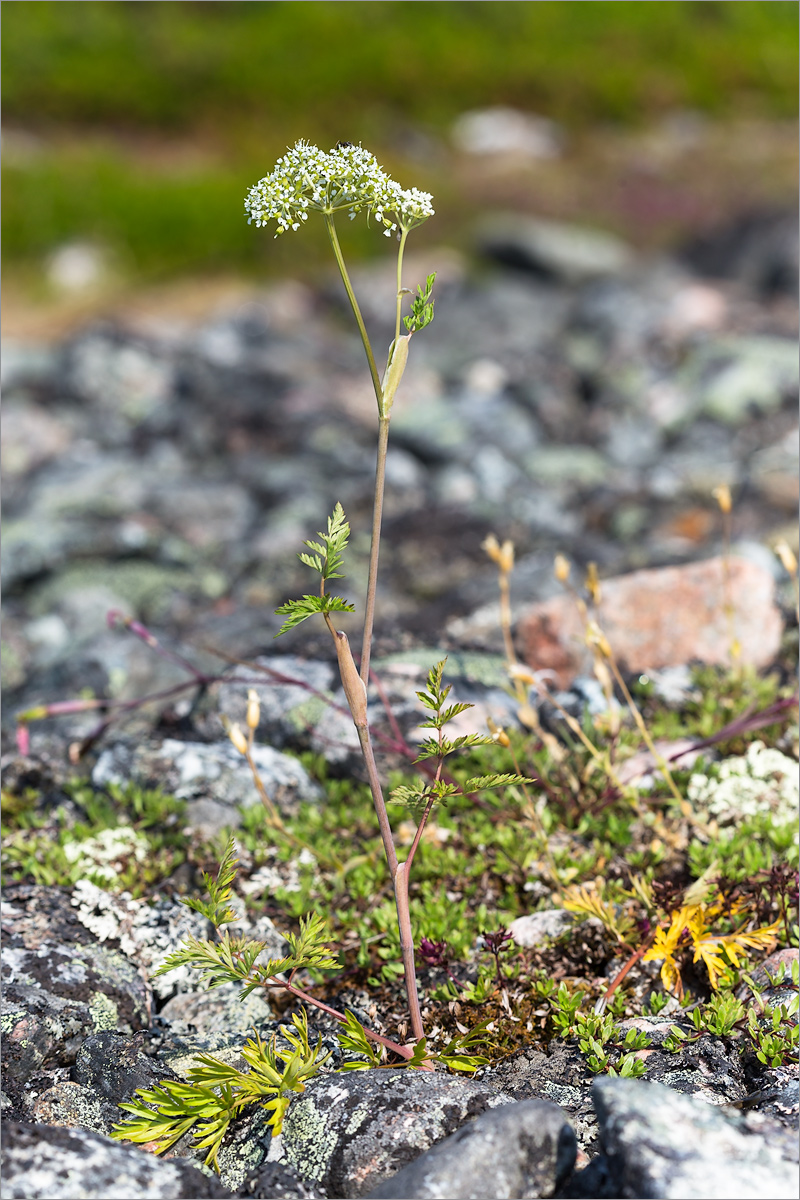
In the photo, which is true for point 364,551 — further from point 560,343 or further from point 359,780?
point 560,343

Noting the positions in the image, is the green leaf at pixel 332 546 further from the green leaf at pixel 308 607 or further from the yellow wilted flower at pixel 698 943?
the yellow wilted flower at pixel 698 943

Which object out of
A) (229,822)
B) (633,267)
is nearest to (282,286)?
(633,267)

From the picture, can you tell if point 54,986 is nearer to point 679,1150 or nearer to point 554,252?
point 679,1150

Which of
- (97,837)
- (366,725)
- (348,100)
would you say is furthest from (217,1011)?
(348,100)

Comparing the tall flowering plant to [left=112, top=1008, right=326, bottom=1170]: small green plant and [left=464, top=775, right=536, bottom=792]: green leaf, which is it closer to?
[left=464, top=775, right=536, bottom=792]: green leaf

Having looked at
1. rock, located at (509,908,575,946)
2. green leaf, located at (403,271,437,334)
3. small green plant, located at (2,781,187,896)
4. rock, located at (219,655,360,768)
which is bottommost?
rock, located at (509,908,575,946)

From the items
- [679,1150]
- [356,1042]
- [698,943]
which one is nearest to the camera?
[679,1150]

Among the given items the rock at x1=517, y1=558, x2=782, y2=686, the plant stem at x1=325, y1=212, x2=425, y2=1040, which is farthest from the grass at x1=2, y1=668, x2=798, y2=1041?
the plant stem at x1=325, y1=212, x2=425, y2=1040
